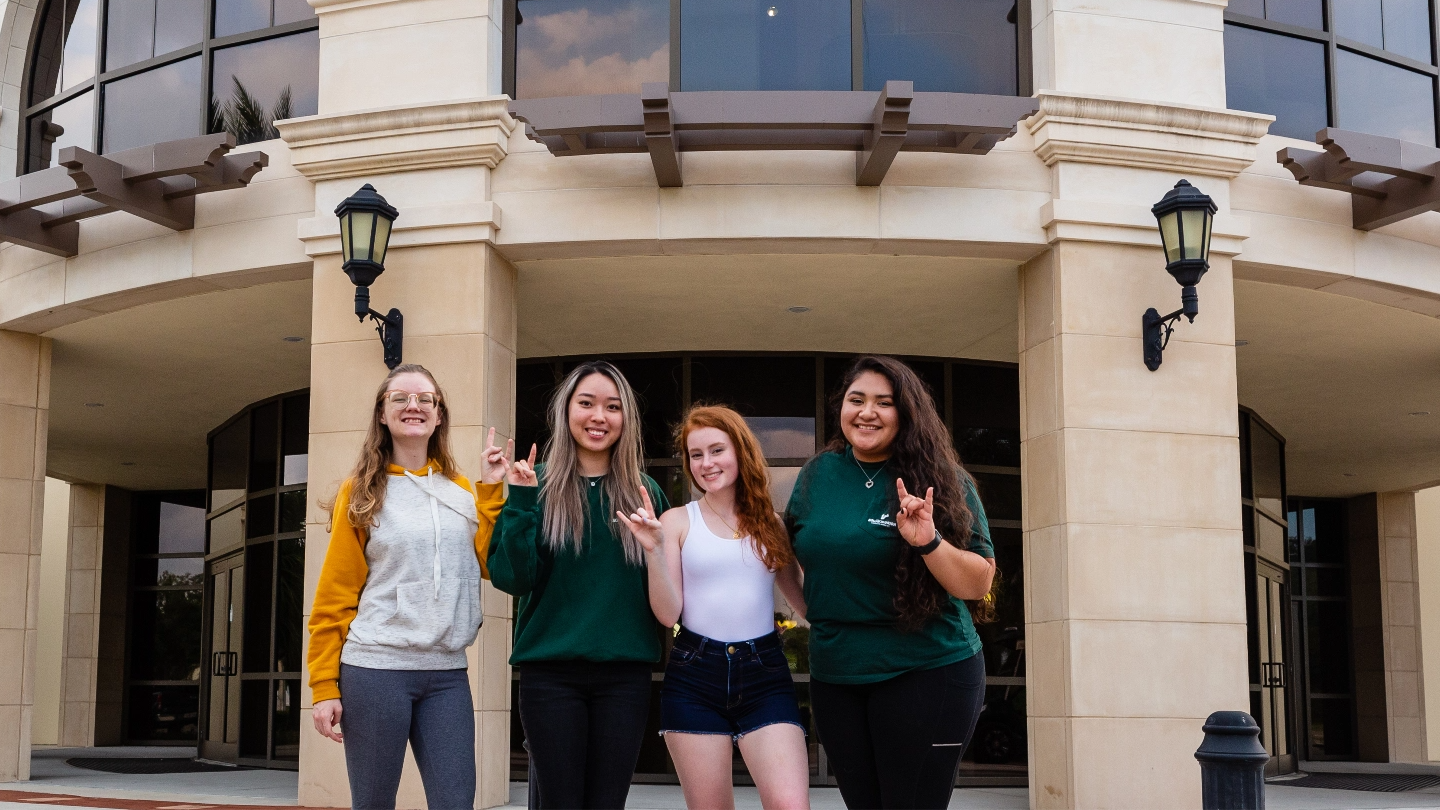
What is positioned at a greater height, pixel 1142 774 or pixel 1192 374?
pixel 1192 374

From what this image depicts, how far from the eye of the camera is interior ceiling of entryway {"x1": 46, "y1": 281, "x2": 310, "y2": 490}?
10.2 m

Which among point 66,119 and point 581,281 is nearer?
point 581,281

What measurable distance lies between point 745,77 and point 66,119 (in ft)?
17.9

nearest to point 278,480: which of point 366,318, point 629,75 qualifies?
point 366,318

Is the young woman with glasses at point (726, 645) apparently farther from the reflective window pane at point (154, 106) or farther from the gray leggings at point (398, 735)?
the reflective window pane at point (154, 106)

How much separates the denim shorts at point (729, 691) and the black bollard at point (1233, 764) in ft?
4.81

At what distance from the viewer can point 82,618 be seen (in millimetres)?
18484

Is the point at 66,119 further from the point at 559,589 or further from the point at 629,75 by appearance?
the point at 559,589

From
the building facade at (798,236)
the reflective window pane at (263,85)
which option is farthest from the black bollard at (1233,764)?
the reflective window pane at (263,85)

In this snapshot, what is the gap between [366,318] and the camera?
27.9ft

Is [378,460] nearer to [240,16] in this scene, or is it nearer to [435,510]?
[435,510]

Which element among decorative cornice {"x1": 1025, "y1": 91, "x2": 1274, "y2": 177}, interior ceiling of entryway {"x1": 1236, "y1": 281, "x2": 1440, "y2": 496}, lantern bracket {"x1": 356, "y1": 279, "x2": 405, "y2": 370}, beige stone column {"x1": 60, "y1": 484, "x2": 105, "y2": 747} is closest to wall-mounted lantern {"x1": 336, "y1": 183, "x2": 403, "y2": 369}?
lantern bracket {"x1": 356, "y1": 279, "x2": 405, "y2": 370}

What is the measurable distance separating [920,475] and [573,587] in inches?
37.1

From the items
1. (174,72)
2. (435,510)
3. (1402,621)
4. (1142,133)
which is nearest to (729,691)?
(435,510)
